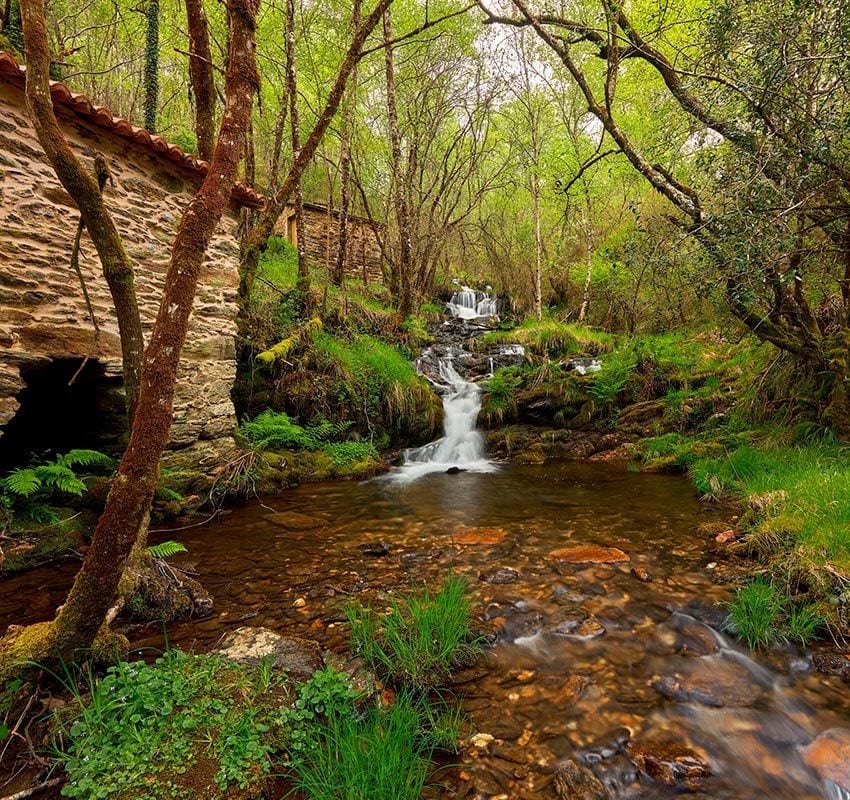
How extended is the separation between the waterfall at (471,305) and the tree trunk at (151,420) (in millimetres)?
16271

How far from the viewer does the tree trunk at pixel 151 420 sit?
183cm

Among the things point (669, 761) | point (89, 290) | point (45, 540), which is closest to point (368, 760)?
point (669, 761)

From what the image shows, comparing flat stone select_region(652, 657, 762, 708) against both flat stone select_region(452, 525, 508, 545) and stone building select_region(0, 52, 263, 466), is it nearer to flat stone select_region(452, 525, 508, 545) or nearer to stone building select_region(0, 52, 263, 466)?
flat stone select_region(452, 525, 508, 545)

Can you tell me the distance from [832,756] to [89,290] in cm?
702

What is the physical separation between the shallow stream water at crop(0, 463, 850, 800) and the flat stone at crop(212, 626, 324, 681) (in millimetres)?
179

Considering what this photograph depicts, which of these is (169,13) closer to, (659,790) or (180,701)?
(180,701)

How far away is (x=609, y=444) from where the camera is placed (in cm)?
910

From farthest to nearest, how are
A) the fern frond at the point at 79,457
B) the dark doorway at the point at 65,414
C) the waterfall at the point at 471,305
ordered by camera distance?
the waterfall at the point at 471,305 < the dark doorway at the point at 65,414 < the fern frond at the point at 79,457

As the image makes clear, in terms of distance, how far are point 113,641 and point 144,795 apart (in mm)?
907

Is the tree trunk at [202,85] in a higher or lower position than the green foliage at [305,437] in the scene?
higher

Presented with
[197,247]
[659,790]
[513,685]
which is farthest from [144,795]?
[197,247]

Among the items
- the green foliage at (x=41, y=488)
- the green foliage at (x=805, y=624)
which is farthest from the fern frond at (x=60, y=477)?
the green foliage at (x=805, y=624)

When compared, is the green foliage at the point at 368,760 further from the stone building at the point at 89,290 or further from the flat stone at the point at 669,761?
the stone building at the point at 89,290

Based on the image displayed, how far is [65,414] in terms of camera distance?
5641 millimetres
